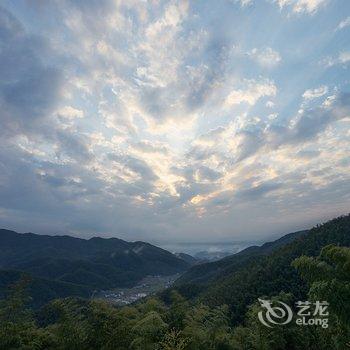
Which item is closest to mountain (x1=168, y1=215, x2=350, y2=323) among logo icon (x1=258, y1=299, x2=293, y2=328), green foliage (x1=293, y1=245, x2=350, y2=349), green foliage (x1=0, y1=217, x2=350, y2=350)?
logo icon (x1=258, y1=299, x2=293, y2=328)

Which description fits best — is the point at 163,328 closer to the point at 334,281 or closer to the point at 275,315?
the point at 275,315

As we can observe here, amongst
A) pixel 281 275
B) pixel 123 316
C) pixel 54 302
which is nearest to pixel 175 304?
pixel 123 316

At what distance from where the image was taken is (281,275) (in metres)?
109

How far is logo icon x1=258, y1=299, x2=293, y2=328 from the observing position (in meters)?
14.8

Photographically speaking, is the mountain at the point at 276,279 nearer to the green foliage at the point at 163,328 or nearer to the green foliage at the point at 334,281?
the green foliage at the point at 163,328

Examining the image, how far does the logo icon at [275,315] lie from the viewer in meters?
14.8

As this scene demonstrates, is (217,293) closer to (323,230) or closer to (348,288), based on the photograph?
(323,230)

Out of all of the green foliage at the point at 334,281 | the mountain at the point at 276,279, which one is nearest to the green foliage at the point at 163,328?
the green foliage at the point at 334,281

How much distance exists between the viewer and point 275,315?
15156 mm

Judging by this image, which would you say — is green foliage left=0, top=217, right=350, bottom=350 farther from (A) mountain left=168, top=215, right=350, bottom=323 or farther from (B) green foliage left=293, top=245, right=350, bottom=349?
(A) mountain left=168, top=215, right=350, bottom=323

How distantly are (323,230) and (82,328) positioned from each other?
14858 centimetres

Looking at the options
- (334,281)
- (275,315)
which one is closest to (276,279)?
(275,315)

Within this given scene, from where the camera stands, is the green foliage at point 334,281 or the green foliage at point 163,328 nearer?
the green foliage at point 334,281

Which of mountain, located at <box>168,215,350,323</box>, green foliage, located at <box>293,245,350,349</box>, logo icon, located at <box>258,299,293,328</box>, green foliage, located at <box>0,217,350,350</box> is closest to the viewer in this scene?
green foliage, located at <box>293,245,350,349</box>
